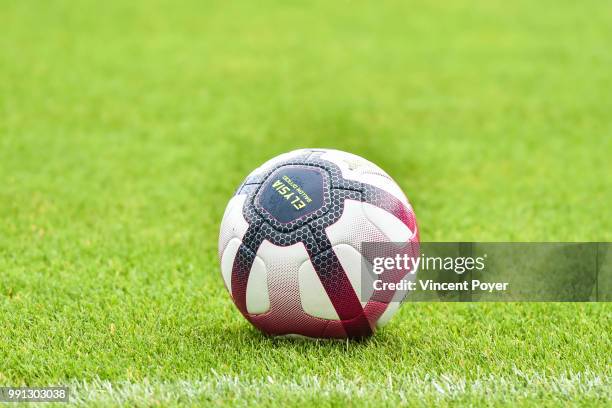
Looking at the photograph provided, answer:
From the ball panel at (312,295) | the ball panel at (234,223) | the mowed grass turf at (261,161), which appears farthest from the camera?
the ball panel at (234,223)

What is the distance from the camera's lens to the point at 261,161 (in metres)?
8.55

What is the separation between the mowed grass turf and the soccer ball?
0.51 feet

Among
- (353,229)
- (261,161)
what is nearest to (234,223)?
(353,229)

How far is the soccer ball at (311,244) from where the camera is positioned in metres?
3.91

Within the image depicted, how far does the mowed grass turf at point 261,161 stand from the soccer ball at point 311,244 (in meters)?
0.16

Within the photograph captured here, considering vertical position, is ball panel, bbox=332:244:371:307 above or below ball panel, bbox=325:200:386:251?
below

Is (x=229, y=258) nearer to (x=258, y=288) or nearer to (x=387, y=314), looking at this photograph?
(x=258, y=288)

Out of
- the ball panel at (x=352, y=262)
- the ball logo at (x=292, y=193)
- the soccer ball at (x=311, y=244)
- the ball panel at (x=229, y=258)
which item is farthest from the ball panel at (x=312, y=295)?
the ball panel at (x=229, y=258)

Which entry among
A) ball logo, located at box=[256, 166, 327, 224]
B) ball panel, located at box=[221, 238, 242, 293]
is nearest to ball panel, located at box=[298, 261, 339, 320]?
ball logo, located at box=[256, 166, 327, 224]

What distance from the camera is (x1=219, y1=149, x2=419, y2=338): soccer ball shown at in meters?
3.91

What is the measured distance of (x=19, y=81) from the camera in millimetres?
11875

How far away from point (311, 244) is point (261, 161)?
15.5ft

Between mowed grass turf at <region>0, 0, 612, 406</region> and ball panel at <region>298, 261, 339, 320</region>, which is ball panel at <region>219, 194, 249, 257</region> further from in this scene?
mowed grass turf at <region>0, 0, 612, 406</region>

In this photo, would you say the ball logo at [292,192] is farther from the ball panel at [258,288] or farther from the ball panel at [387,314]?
the ball panel at [387,314]
